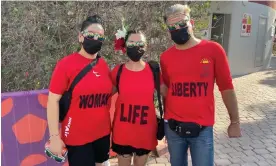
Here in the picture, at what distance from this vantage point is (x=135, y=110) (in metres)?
2.70

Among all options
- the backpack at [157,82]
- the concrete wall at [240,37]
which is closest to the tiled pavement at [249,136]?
the backpack at [157,82]

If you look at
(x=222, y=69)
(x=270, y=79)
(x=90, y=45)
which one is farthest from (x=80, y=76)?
(x=270, y=79)

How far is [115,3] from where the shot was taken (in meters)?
4.53

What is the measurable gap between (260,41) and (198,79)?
12.2 metres

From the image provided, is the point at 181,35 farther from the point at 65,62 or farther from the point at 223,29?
the point at 223,29

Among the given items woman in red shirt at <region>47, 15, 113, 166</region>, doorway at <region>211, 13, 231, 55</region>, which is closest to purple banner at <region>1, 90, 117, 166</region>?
woman in red shirt at <region>47, 15, 113, 166</region>

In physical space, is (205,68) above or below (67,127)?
above

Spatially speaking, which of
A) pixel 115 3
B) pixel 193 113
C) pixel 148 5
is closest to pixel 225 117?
pixel 148 5

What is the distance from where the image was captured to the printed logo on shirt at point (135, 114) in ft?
8.84

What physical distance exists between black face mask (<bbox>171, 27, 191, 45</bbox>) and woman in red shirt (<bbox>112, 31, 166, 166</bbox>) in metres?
0.36

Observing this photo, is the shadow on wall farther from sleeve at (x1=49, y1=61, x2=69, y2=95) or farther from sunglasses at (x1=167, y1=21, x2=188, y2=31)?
sleeve at (x1=49, y1=61, x2=69, y2=95)

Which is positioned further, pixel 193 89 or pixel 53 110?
pixel 193 89

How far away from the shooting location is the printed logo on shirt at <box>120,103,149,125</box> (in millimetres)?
2695

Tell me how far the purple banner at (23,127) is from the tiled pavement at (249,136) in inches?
48.3
